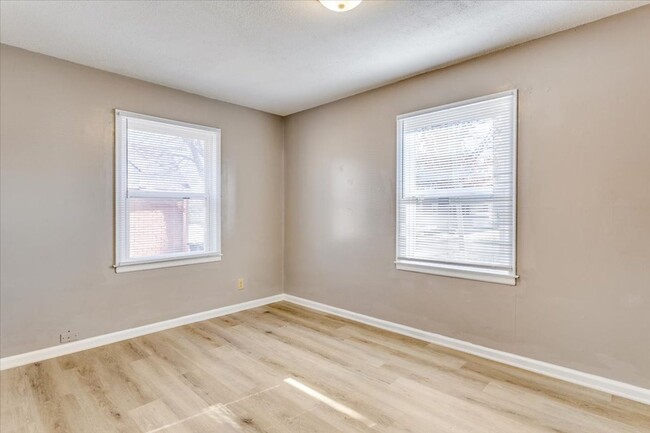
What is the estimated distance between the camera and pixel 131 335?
3316 mm

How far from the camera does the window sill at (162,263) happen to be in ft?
10.8

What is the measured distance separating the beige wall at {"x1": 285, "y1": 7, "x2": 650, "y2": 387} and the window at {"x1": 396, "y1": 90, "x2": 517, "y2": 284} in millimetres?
96

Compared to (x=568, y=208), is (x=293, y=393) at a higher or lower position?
lower

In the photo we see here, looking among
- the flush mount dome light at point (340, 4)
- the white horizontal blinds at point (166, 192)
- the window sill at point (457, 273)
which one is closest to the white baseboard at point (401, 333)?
the window sill at point (457, 273)

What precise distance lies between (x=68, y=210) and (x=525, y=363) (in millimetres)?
4021

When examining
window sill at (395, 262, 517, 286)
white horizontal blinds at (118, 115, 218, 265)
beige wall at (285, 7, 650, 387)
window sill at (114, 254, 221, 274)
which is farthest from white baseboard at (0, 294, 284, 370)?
window sill at (395, 262, 517, 286)

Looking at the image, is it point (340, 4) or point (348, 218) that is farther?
point (348, 218)

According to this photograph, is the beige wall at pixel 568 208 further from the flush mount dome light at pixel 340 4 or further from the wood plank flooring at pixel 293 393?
the flush mount dome light at pixel 340 4

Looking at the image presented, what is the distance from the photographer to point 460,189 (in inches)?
118

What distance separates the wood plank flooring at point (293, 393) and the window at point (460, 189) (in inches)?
32.3

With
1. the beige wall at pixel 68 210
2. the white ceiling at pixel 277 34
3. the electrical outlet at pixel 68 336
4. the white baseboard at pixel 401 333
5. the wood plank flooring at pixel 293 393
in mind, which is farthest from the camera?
the electrical outlet at pixel 68 336

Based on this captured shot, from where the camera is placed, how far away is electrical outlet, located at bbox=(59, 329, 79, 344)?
9.64 ft

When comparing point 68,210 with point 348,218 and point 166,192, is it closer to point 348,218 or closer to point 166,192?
point 166,192

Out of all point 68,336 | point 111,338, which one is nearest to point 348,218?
point 111,338
